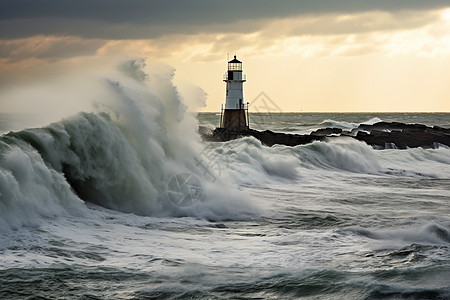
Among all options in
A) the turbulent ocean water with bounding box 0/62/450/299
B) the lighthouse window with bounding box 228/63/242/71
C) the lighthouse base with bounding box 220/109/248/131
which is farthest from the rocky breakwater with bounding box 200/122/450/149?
the turbulent ocean water with bounding box 0/62/450/299

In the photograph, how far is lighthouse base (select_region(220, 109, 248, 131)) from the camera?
32625 mm

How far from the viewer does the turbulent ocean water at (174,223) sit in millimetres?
6602

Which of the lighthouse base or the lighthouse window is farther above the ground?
the lighthouse window

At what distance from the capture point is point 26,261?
6.95 meters

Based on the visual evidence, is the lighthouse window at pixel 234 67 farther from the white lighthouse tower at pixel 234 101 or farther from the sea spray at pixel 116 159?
the sea spray at pixel 116 159

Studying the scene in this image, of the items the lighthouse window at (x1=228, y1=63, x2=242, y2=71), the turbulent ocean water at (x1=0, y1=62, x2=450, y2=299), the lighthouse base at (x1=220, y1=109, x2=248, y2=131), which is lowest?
the turbulent ocean water at (x1=0, y1=62, x2=450, y2=299)

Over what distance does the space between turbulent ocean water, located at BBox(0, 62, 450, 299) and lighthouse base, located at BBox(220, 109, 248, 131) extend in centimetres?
1518

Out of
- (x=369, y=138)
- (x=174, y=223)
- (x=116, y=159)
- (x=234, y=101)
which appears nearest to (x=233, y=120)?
(x=234, y=101)

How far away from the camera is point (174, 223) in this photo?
10.3 meters

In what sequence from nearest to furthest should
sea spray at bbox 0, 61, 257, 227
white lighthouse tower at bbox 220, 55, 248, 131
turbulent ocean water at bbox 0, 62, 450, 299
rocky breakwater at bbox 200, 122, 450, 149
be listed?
turbulent ocean water at bbox 0, 62, 450, 299
sea spray at bbox 0, 61, 257, 227
rocky breakwater at bbox 200, 122, 450, 149
white lighthouse tower at bbox 220, 55, 248, 131

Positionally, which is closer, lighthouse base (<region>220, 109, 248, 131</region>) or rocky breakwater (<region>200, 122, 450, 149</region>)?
rocky breakwater (<region>200, 122, 450, 149</region>)

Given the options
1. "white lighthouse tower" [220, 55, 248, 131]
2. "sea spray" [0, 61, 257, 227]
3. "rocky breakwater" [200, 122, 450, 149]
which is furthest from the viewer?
"white lighthouse tower" [220, 55, 248, 131]

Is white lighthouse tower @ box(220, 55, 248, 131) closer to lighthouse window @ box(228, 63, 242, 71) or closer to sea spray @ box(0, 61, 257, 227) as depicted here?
lighthouse window @ box(228, 63, 242, 71)

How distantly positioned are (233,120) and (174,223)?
22.6 meters
